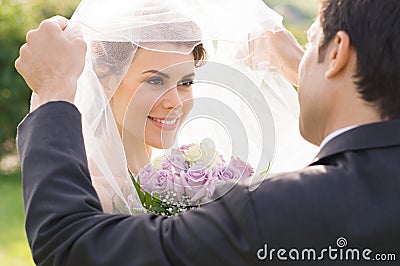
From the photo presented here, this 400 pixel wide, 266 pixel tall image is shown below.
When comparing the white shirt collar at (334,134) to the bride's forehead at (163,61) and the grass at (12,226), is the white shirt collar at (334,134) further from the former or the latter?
the grass at (12,226)

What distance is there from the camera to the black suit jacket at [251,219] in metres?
1.96

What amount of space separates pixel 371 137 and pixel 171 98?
2.71 ft

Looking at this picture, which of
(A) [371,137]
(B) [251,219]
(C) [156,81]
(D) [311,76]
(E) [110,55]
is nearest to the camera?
(B) [251,219]

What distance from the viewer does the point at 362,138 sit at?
6.75 feet

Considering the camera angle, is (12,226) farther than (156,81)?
Yes

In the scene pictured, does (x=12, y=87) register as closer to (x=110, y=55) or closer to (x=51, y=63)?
(x=110, y=55)

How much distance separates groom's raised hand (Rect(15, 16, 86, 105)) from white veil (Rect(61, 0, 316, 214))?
130mm

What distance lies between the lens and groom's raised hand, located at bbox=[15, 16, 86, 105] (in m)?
2.25

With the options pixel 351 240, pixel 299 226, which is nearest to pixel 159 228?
pixel 299 226

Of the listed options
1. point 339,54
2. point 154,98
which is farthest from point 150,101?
point 339,54

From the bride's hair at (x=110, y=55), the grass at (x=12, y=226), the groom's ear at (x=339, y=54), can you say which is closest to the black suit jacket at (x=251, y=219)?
the groom's ear at (x=339, y=54)

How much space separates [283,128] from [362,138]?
0.81 m

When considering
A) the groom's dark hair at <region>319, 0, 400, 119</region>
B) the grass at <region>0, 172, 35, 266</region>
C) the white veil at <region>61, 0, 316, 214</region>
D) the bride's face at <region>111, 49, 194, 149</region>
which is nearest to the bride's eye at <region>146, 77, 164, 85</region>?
the bride's face at <region>111, 49, 194, 149</region>

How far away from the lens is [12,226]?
8.10 meters
